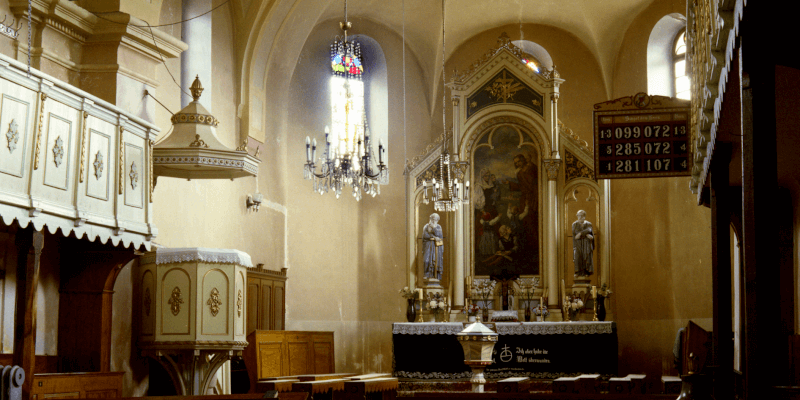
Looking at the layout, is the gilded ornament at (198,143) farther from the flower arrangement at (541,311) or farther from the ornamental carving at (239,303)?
the flower arrangement at (541,311)

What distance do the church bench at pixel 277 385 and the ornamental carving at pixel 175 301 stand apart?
4.54 feet

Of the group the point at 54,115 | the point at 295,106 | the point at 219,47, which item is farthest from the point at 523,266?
the point at 54,115

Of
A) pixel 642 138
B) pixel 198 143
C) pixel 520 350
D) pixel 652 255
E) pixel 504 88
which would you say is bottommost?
pixel 520 350

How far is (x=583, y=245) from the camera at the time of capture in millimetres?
14406

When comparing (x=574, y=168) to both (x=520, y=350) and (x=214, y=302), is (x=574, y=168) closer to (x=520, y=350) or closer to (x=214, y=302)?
(x=520, y=350)

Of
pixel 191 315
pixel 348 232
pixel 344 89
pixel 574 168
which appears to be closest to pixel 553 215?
pixel 574 168

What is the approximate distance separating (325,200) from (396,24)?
3.63 metres

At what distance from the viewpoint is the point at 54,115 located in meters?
7.82

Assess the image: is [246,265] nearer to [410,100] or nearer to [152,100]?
[152,100]

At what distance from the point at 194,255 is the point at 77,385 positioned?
1797 millimetres

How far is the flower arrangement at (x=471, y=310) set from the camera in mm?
14633

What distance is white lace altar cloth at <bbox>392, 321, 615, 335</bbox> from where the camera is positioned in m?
13.6

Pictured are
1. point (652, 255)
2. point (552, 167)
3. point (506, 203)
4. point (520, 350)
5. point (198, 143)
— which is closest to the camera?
point (198, 143)

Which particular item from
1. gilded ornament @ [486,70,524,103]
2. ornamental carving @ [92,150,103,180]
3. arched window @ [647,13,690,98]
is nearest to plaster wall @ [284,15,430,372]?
gilded ornament @ [486,70,524,103]
